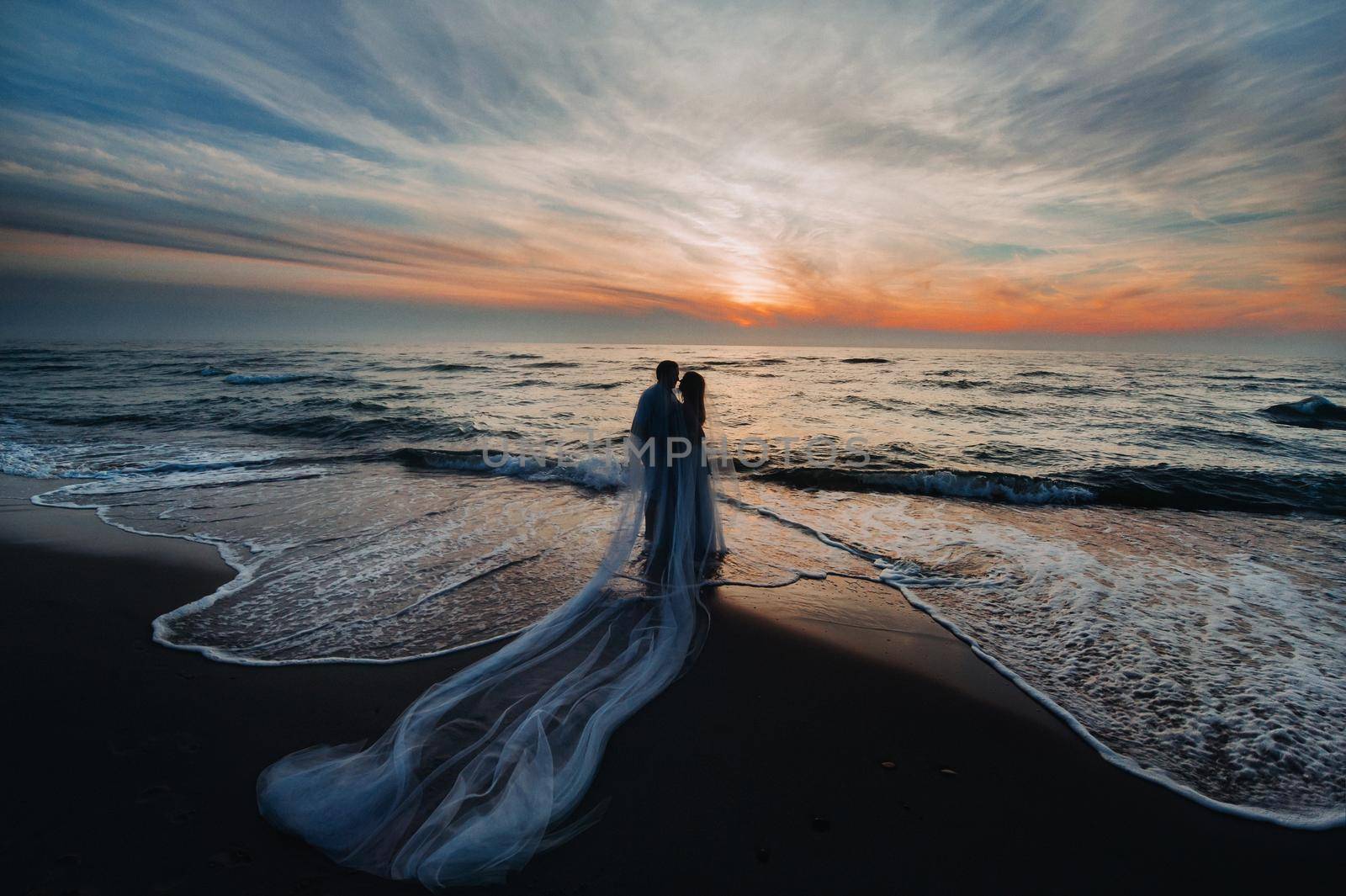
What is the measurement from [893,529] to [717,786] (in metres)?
5.87

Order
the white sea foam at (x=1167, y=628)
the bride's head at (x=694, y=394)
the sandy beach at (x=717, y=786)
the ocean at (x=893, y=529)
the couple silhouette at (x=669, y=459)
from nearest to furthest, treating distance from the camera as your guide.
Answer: the sandy beach at (x=717, y=786) → the white sea foam at (x=1167, y=628) → the ocean at (x=893, y=529) → the couple silhouette at (x=669, y=459) → the bride's head at (x=694, y=394)

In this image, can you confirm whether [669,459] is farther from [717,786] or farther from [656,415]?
[717,786]

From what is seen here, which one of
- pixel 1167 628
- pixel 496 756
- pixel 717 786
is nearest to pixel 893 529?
pixel 1167 628

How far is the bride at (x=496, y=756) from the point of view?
2.45m

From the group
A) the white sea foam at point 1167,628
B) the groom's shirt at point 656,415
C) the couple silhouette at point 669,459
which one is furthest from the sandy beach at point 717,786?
the groom's shirt at point 656,415

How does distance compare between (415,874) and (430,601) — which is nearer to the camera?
(415,874)

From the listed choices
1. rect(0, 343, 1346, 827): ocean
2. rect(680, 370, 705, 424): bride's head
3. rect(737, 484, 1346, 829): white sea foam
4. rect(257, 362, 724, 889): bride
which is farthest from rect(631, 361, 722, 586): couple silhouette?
rect(737, 484, 1346, 829): white sea foam

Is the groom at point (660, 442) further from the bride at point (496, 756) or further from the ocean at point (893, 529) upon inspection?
the bride at point (496, 756)

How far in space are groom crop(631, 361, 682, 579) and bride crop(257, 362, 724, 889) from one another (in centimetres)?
104

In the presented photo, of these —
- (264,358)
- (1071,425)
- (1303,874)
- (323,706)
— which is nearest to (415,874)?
(323,706)

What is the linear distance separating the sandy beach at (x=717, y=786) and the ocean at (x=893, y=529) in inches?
14.3

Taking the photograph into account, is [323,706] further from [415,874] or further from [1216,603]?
[1216,603]

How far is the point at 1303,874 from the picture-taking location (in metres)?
2.57

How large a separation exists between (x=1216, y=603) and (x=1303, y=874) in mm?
3846
